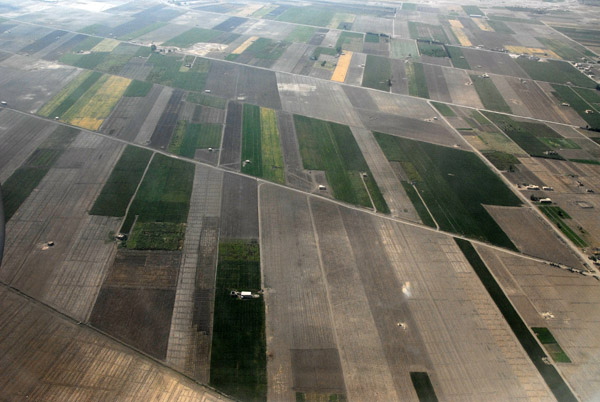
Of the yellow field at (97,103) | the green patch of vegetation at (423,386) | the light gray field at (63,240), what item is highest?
the yellow field at (97,103)

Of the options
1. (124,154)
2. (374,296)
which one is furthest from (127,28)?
(374,296)

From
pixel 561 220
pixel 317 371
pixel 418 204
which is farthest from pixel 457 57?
pixel 317 371

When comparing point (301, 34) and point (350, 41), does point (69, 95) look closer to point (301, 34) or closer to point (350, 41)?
point (301, 34)

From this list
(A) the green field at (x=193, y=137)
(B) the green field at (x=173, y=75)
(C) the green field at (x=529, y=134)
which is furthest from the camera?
(B) the green field at (x=173, y=75)

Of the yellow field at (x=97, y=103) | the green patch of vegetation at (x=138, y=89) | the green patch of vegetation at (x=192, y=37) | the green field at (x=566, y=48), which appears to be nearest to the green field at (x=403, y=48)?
the green field at (x=566, y=48)

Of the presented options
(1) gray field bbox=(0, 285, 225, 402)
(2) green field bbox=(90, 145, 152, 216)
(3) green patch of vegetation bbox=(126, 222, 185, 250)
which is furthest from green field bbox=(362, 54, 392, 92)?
(1) gray field bbox=(0, 285, 225, 402)

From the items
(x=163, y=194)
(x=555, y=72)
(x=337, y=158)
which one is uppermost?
(x=555, y=72)

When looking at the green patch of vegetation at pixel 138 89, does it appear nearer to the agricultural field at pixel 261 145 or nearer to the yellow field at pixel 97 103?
the yellow field at pixel 97 103

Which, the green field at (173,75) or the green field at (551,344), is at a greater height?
the green field at (173,75)
